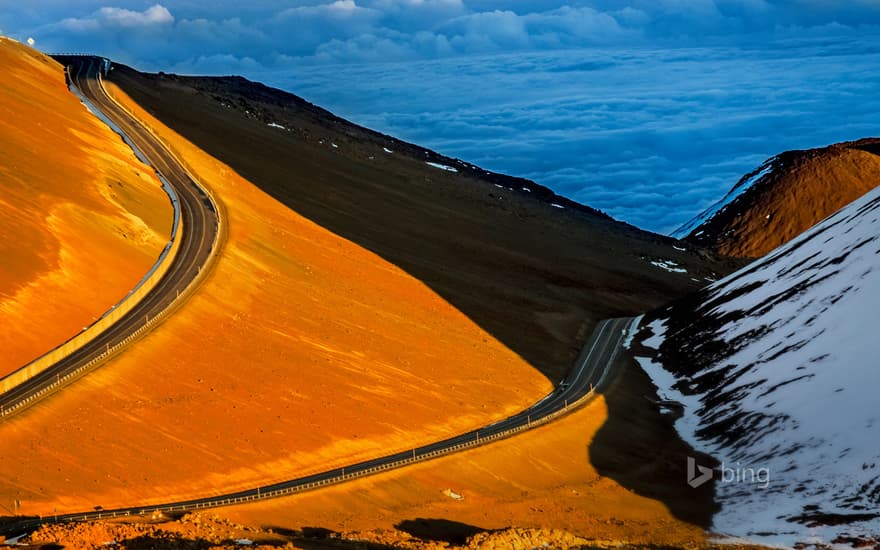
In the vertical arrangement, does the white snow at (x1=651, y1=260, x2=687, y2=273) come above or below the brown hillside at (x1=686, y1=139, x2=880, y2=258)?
below

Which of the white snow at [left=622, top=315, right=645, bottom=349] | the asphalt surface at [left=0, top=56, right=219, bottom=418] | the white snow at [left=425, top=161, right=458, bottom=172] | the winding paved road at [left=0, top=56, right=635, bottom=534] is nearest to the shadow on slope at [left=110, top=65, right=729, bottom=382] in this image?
the white snow at [left=425, top=161, right=458, bottom=172]

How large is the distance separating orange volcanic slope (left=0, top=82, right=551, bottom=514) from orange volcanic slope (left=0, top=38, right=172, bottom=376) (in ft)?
14.2

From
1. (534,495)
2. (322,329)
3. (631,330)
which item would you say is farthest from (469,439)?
(631,330)

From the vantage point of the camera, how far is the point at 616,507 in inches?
2180

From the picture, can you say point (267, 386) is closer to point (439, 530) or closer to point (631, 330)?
point (439, 530)

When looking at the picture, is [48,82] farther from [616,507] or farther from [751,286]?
[616,507]

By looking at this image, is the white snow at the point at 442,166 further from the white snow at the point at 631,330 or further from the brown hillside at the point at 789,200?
the white snow at the point at 631,330

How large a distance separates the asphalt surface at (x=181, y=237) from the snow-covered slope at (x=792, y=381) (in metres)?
30.2

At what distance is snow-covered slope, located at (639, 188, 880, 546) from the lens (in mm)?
52375

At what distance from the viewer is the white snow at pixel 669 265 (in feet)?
408

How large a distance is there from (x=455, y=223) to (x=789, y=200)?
58125 millimetres

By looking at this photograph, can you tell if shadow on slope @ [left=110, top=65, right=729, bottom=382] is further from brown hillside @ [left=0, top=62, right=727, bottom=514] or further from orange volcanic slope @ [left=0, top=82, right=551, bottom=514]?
orange volcanic slope @ [left=0, top=82, right=551, bottom=514]

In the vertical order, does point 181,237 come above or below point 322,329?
above

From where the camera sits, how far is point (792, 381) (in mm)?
67312
